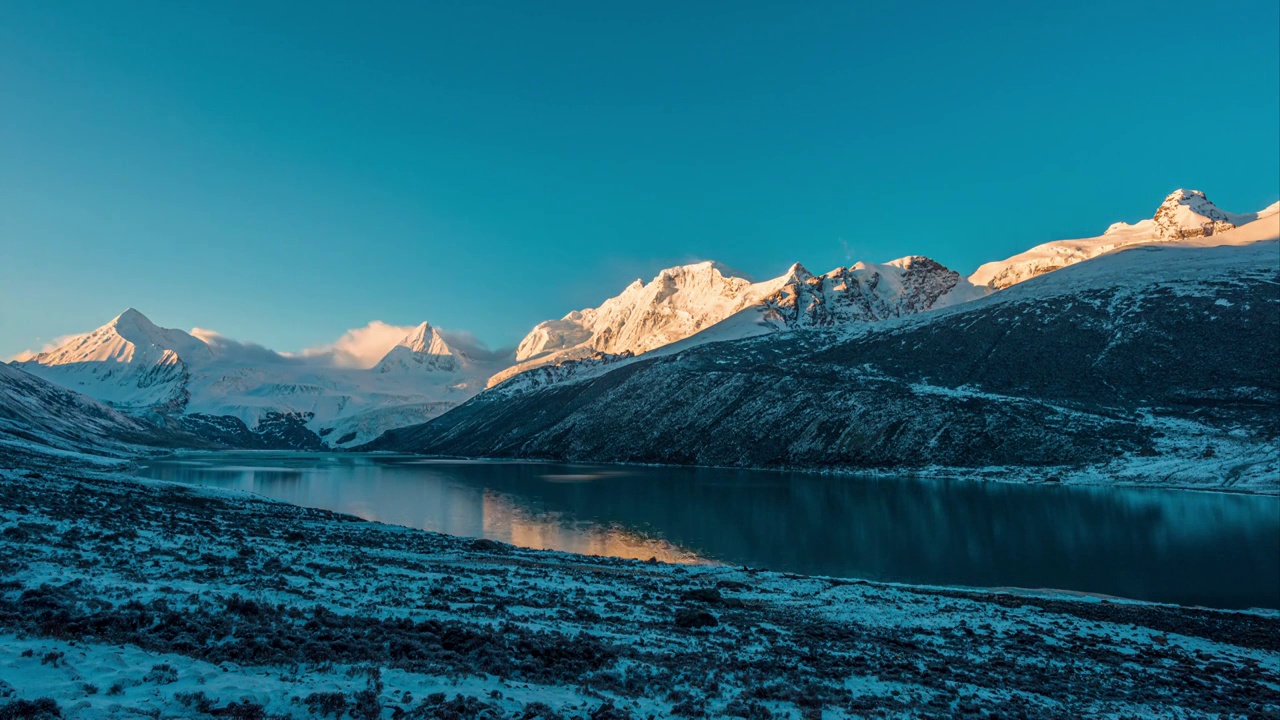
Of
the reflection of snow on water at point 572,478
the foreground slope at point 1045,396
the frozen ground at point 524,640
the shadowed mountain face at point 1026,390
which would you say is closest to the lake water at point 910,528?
the frozen ground at point 524,640

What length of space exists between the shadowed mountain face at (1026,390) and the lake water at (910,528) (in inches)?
1111

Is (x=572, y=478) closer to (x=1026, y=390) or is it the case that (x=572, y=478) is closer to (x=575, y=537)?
(x=575, y=537)

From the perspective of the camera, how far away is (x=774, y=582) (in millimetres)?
37250

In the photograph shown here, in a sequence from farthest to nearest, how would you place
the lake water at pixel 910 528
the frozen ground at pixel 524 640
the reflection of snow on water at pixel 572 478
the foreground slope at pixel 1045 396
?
the reflection of snow on water at pixel 572 478
the foreground slope at pixel 1045 396
the lake water at pixel 910 528
the frozen ground at pixel 524 640

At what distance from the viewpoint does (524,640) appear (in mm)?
18156

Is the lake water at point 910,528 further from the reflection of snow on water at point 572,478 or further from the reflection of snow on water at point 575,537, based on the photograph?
the reflection of snow on water at point 572,478

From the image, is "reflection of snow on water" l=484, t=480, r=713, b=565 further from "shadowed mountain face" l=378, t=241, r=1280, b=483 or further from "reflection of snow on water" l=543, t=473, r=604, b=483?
"shadowed mountain face" l=378, t=241, r=1280, b=483

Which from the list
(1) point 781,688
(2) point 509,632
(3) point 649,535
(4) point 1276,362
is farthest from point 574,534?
(4) point 1276,362

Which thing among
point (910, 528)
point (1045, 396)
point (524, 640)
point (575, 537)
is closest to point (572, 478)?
point (575, 537)

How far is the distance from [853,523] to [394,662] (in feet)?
192

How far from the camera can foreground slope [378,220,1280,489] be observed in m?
112

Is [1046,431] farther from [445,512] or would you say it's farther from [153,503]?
[153,503]

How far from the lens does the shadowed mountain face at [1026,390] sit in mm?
119562

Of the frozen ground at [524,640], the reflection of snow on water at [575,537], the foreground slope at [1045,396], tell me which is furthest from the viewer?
the foreground slope at [1045,396]
